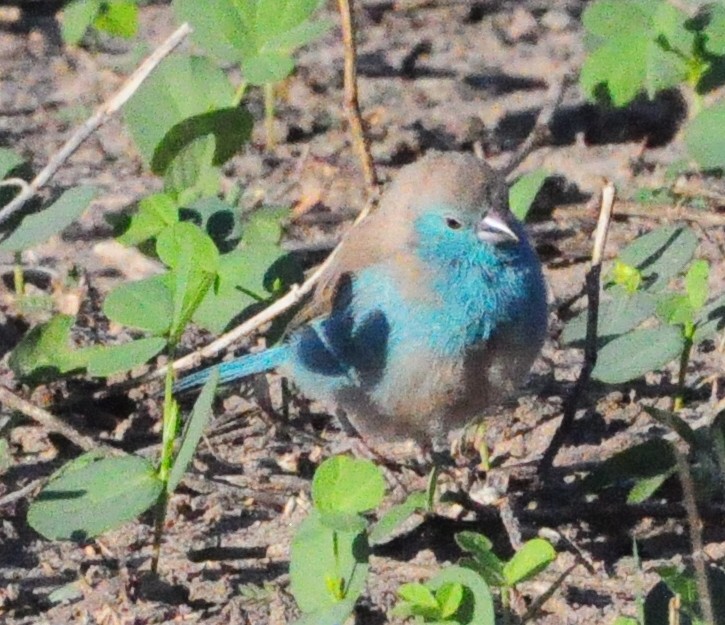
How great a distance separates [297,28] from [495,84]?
1.99 meters

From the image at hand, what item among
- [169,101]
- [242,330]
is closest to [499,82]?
[169,101]

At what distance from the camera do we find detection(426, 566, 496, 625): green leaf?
3.07 meters

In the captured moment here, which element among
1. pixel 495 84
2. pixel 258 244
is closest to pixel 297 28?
pixel 258 244

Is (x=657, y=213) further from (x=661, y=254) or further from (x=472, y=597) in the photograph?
(x=472, y=597)

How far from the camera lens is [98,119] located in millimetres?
4062

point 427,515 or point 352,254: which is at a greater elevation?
point 352,254

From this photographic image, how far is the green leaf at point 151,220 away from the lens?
4.40 metres

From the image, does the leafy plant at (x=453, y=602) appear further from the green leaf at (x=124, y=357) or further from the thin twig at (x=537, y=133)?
the thin twig at (x=537, y=133)

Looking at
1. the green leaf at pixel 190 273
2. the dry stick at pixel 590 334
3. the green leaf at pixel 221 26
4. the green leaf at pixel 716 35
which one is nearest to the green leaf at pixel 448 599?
the dry stick at pixel 590 334

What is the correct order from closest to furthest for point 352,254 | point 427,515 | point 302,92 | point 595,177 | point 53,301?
point 427,515 → point 352,254 → point 53,301 → point 595,177 → point 302,92

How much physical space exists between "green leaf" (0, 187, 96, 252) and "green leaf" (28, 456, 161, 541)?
3.09 feet

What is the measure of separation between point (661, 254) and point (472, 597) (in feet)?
4.54

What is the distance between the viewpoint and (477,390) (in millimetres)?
4027

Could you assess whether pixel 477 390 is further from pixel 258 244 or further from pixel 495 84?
pixel 495 84
